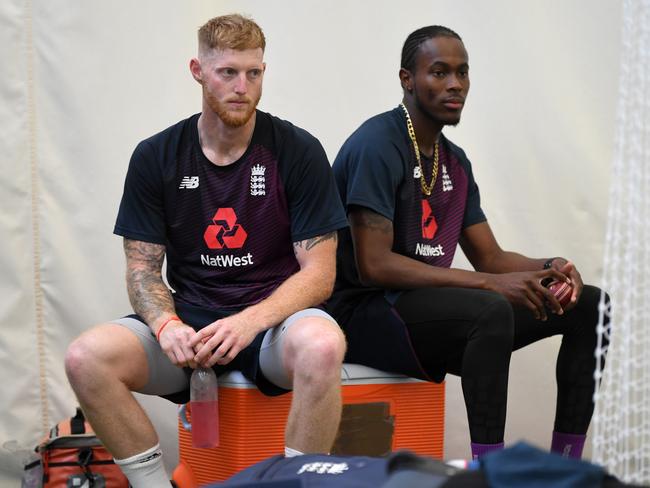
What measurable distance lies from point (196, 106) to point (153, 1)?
31 centimetres

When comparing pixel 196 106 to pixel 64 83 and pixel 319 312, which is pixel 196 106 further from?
pixel 319 312

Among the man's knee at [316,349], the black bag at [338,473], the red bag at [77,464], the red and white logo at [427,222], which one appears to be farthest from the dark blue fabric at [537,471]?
the red bag at [77,464]

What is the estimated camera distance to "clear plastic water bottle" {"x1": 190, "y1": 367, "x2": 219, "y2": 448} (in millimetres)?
2129

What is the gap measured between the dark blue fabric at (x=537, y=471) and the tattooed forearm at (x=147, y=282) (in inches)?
44.9

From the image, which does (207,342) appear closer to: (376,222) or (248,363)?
(248,363)

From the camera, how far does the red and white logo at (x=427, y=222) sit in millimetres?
2404

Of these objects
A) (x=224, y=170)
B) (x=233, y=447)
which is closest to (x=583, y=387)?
(x=233, y=447)

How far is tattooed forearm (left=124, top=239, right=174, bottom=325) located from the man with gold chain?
17.6 inches

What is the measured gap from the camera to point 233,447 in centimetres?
221

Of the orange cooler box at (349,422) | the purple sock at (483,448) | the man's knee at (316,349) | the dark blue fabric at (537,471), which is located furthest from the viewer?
the orange cooler box at (349,422)

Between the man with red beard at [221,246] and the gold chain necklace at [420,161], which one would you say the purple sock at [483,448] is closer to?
Result: the man with red beard at [221,246]

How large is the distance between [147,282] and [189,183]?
0.24 metres

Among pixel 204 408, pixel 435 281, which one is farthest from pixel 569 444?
pixel 204 408

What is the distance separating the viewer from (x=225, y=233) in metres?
2.23
